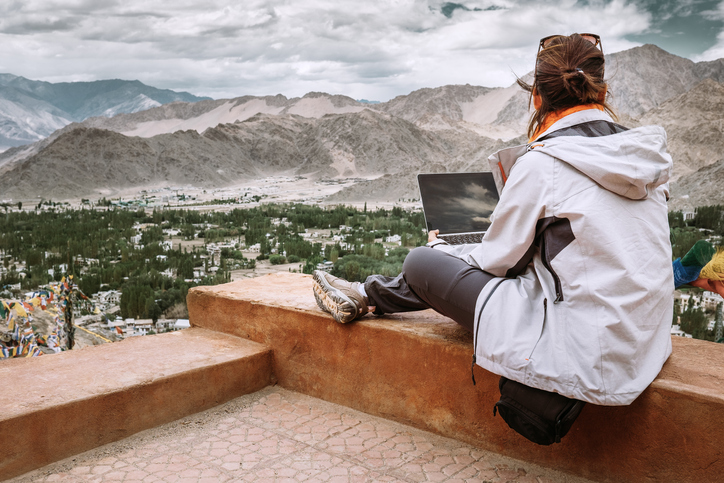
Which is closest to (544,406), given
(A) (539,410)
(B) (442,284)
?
(A) (539,410)

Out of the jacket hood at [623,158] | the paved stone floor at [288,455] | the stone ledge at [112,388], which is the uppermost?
the jacket hood at [623,158]

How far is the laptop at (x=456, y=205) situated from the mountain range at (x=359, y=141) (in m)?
16.9

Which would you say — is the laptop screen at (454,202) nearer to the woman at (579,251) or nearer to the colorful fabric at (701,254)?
the colorful fabric at (701,254)

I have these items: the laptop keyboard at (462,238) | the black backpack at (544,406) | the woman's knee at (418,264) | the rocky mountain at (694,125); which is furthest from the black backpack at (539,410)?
the rocky mountain at (694,125)

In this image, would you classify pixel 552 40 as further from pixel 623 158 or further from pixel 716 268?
pixel 716 268

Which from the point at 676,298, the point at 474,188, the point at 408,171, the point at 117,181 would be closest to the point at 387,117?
the point at 408,171

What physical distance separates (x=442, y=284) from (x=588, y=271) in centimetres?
56

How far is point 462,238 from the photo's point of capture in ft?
10.4

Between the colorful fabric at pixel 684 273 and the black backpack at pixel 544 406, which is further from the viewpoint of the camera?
the colorful fabric at pixel 684 273

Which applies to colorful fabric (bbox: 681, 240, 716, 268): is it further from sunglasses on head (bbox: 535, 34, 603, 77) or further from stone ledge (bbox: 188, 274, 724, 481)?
sunglasses on head (bbox: 535, 34, 603, 77)

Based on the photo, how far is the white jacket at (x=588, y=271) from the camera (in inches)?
63.5

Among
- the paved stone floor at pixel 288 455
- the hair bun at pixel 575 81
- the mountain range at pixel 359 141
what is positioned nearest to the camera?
the hair bun at pixel 575 81

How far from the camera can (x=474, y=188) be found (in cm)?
328

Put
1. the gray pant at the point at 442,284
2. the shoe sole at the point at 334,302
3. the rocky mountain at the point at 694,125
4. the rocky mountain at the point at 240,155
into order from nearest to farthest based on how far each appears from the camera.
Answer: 1. the gray pant at the point at 442,284
2. the shoe sole at the point at 334,302
3. the rocky mountain at the point at 694,125
4. the rocky mountain at the point at 240,155
